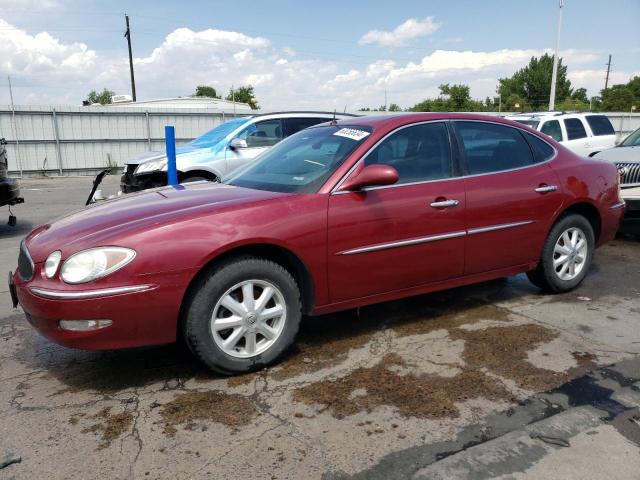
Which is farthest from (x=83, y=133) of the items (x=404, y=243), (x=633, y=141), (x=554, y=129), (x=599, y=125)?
(x=404, y=243)

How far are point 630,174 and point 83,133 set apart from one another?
18.9 meters

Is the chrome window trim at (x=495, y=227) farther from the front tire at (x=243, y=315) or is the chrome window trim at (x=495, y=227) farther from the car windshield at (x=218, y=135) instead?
the car windshield at (x=218, y=135)

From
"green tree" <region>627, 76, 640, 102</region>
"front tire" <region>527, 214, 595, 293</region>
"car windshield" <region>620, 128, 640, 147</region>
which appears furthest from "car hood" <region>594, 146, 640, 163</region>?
"green tree" <region>627, 76, 640, 102</region>

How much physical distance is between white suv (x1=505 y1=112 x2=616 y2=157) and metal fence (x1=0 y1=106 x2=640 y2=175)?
1336 cm

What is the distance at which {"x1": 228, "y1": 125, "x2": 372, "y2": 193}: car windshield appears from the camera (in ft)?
12.3

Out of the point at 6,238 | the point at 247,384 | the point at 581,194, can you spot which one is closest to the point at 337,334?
the point at 247,384

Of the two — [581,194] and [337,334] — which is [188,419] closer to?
[337,334]

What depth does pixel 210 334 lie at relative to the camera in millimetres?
3219

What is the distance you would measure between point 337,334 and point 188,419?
1.50 metres

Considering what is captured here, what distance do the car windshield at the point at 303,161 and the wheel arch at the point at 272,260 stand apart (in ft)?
1.48

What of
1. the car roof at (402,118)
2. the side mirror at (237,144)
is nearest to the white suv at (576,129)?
the side mirror at (237,144)

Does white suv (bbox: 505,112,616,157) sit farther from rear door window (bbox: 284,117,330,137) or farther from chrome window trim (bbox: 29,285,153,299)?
chrome window trim (bbox: 29,285,153,299)

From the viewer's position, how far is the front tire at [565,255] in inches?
187

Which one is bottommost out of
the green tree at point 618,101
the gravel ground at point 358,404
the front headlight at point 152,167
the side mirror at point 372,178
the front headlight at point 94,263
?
the gravel ground at point 358,404
